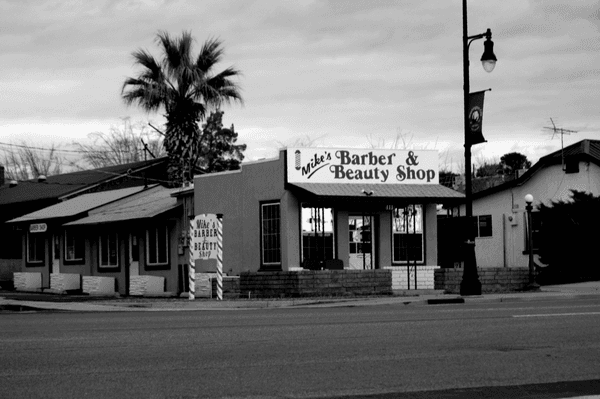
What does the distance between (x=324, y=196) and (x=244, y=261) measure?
4158 millimetres

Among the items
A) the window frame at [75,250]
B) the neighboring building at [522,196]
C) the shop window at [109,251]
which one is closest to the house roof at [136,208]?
the shop window at [109,251]

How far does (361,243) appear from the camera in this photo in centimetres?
3316

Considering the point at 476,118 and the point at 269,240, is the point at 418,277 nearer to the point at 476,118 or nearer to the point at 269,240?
the point at 269,240

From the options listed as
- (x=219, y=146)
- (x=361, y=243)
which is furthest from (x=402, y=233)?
(x=219, y=146)

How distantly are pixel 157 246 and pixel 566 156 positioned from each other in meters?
17.9

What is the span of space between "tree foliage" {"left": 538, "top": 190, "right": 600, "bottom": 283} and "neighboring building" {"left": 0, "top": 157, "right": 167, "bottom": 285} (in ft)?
61.1

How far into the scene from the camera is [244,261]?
108ft

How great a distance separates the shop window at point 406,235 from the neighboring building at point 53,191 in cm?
1664

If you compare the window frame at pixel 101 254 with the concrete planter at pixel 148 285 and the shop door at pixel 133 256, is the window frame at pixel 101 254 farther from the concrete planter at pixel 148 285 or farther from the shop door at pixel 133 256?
the concrete planter at pixel 148 285

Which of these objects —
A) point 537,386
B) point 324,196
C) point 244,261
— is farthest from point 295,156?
point 537,386

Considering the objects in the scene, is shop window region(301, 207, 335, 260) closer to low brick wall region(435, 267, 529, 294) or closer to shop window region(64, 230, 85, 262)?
low brick wall region(435, 267, 529, 294)

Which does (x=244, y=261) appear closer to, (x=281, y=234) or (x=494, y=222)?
(x=281, y=234)

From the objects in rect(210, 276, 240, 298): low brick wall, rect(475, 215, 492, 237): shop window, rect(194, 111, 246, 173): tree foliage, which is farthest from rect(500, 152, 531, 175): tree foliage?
rect(210, 276, 240, 298): low brick wall

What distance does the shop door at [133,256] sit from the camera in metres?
38.6
